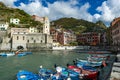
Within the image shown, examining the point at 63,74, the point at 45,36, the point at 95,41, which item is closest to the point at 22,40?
the point at 45,36

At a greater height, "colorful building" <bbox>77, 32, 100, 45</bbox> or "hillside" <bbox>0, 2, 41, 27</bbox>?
"hillside" <bbox>0, 2, 41, 27</bbox>

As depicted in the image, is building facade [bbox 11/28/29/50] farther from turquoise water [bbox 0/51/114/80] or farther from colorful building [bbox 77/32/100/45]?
colorful building [bbox 77/32/100/45]

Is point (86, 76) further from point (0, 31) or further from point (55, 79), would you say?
point (0, 31)

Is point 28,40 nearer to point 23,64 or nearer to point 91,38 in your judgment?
point 23,64

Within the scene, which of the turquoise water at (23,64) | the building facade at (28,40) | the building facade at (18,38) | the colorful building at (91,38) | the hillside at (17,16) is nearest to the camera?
the turquoise water at (23,64)

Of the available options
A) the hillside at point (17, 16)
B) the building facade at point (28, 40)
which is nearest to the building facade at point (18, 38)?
the building facade at point (28, 40)

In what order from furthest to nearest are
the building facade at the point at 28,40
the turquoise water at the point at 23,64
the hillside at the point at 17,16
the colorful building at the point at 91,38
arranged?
the colorful building at the point at 91,38
the hillside at the point at 17,16
the building facade at the point at 28,40
the turquoise water at the point at 23,64

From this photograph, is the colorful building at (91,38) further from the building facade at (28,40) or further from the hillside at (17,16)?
the building facade at (28,40)

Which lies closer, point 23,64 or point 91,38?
point 23,64

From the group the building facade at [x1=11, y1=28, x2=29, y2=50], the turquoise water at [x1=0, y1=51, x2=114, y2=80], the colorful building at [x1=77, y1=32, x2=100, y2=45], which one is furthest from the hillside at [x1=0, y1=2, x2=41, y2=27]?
the turquoise water at [x1=0, y1=51, x2=114, y2=80]

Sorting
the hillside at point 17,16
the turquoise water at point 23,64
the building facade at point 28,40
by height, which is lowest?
the turquoise water at point 23,64

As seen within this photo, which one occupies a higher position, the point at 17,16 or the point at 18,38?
the point at 17,16

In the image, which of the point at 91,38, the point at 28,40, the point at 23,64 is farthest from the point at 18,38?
the point at 91,38

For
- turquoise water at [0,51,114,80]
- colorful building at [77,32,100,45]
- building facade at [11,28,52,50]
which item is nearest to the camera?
turquoise water at [0,51,114,80]
